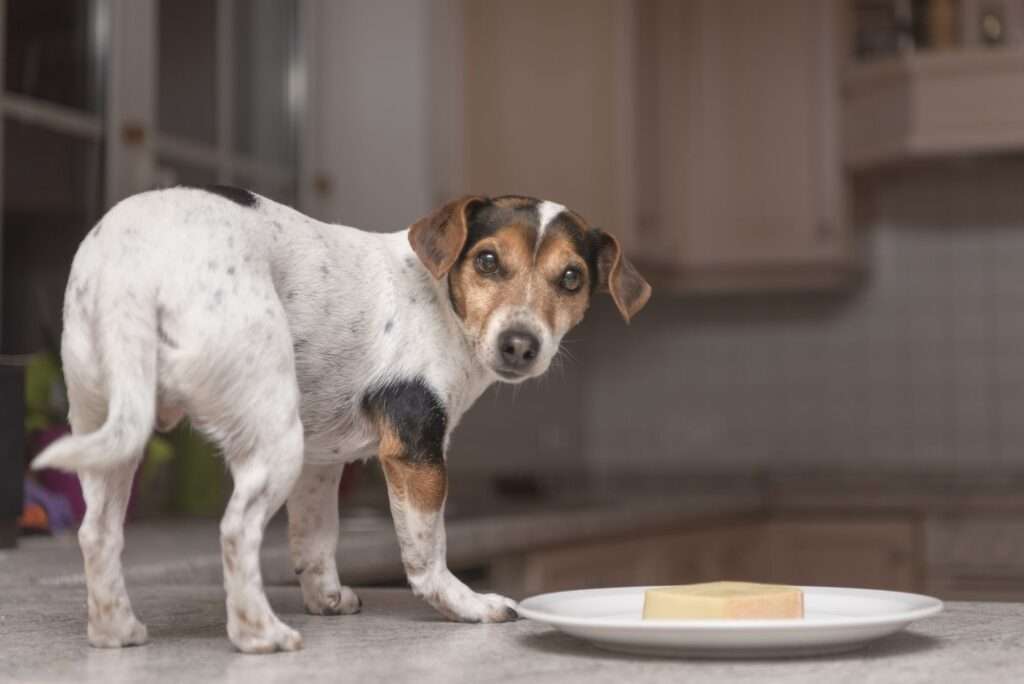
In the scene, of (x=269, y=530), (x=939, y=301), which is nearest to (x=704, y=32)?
(x=939, y=301)

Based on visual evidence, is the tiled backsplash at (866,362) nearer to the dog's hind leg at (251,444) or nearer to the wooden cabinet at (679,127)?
the wooden cabinet at (679,127)

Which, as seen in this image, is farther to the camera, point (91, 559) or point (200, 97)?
point (200, 97)

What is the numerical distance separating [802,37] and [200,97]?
1722mm

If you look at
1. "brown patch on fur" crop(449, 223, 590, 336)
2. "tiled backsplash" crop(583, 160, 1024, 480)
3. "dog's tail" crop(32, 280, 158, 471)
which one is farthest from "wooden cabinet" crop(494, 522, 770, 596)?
"dog's tail" crop(32, 280, 158, 471)

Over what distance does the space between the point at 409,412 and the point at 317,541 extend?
19cm

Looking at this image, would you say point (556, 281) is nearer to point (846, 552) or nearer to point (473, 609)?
point (473, 609)

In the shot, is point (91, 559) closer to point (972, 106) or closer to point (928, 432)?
point (972, 106)

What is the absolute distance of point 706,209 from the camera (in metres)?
3.84

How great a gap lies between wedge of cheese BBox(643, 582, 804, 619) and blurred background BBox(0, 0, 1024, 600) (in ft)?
5.88

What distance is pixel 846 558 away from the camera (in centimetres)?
343

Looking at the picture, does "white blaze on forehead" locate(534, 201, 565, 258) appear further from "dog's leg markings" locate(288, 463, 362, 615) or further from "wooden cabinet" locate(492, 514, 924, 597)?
"wooden cabinet" locate(492, 514, 924, 597)

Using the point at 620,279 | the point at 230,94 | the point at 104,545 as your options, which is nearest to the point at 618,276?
the point at 620,279

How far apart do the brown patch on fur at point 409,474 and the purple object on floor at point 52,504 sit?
119cm

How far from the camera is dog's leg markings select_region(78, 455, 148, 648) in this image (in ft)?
3.02
